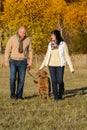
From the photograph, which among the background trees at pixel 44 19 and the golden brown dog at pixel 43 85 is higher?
the background trees at pixel 44 19

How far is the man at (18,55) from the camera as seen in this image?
13367 mm

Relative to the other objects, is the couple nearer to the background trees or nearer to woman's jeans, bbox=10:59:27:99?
woman's jeans, bbox=10:59:27:99

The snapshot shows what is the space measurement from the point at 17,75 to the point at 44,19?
3789 centimetres

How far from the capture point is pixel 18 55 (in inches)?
528

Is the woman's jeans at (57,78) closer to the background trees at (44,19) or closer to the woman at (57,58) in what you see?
the woman at (57,58)

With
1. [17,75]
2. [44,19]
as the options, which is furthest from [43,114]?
[44,19]

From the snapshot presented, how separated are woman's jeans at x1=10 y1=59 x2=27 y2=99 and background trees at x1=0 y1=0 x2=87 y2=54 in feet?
114

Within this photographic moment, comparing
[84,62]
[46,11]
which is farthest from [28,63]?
[46,11]

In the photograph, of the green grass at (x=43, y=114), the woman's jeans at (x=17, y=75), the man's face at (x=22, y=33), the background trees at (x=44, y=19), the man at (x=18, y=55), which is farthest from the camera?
the background trees at (x=44, y=19)

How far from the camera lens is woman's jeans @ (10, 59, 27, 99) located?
44.3 feet

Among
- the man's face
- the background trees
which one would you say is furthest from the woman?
the background trees

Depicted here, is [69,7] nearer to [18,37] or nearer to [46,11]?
[46,11]

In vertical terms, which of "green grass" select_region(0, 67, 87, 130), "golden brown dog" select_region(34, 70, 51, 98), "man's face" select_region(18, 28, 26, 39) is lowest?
"green grass" select_region(0, 67, 87, 130)

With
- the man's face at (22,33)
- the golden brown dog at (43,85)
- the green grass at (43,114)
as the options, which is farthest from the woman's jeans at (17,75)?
the man's face at (22,33)
